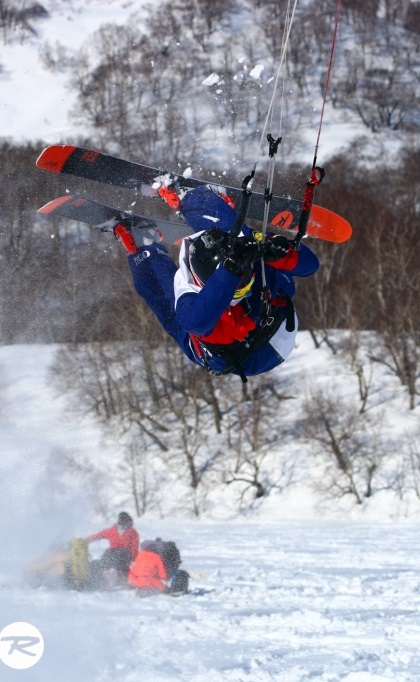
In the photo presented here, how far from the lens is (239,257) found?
12.4 feet

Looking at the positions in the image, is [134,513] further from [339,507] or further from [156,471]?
[339,507]

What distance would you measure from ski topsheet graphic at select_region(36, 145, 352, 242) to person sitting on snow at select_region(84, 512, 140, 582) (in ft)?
10.8

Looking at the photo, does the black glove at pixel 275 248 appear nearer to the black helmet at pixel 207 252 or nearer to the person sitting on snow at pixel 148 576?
the black helmet at pixel 207 252

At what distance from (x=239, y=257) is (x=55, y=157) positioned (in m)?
2.42

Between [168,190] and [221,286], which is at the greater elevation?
[168,190]

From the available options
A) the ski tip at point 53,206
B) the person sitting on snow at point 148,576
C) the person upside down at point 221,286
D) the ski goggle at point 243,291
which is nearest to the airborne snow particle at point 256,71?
the person upside down at point 221,286

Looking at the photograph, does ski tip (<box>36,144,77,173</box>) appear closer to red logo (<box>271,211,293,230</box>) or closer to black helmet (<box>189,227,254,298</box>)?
red logo (<box>271,211,293,230</box>)

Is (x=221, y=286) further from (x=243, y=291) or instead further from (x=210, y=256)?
(x=243, y=291)

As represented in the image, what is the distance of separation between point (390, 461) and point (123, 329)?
6.57 meters

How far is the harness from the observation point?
4480 mm

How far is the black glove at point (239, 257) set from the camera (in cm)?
378

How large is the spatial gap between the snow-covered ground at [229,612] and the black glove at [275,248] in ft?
8.06

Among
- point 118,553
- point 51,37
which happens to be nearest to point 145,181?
point 118,553

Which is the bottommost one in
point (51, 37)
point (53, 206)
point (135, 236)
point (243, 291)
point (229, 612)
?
point (229, 612)
